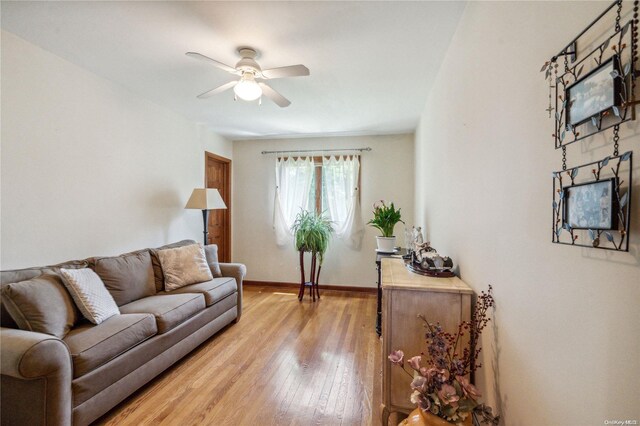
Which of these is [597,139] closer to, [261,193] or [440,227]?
[440,227]

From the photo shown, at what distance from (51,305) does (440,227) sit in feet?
9.15

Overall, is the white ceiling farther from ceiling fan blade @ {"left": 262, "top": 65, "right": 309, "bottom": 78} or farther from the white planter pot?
the white planter pot

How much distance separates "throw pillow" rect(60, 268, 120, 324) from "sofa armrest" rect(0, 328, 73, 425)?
381 mm

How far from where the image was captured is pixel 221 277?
3.11 m

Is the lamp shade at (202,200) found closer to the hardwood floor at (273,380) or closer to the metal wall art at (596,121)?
the hardwood floor at (273,380)

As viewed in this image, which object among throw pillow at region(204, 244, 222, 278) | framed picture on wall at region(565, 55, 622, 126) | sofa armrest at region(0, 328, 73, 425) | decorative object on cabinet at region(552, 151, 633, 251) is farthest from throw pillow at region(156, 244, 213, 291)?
framed picture on wall at region(565, 55, 622, 126)

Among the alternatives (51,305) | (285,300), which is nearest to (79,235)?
(51,305)

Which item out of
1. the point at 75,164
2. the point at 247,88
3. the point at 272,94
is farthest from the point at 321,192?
the point at 75,164

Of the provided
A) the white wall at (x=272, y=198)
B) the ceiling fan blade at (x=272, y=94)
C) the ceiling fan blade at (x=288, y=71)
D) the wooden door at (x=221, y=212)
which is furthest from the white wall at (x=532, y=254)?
the wooden door at (x=221, y=212)

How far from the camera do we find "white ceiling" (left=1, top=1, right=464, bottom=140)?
1.64m

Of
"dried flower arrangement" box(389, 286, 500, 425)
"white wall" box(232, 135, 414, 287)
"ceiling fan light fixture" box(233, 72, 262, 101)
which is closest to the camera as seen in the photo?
"dried flower arrangement" box(389, 286, 500, 425)

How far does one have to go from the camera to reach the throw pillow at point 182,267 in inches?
106

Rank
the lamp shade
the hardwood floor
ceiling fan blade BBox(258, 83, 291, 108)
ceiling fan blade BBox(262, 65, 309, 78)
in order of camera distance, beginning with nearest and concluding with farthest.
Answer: the hardwood floor
ceiling fan blade BBox(262, 65, 309, 78)
ceiling fan blade BBox(258, 83, 291, 108)
the lamp shade

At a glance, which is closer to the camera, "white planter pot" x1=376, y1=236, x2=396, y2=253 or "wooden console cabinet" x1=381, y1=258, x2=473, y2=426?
"wooden console cabinet" x1=381, y1=258, x2=473, y2=426
